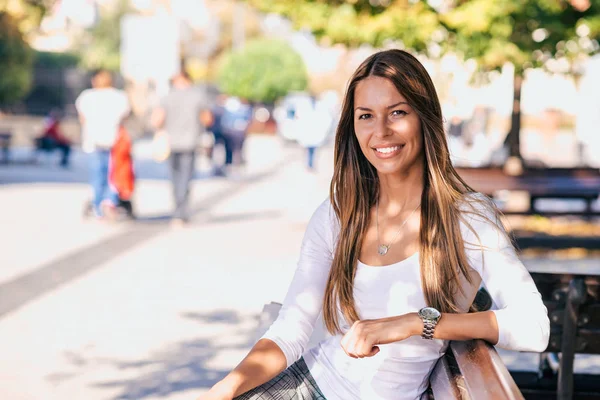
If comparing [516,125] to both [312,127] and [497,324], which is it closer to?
[312,127]

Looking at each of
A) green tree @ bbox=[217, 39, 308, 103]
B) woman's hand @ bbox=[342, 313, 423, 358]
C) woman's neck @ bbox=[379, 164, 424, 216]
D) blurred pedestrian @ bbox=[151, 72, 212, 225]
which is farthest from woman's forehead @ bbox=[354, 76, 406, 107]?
green tree @ bbox=[217, 39, 308, 103]

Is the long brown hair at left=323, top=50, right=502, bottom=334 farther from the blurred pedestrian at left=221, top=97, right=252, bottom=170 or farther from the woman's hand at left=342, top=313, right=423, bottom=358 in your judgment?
the blurred pedestrian at left=221, top=97, right=252, bottom=170

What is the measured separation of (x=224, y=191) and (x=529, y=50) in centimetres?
822

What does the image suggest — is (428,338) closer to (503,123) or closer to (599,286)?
(599,286)

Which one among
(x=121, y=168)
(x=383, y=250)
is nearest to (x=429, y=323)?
(x=383, y=250)

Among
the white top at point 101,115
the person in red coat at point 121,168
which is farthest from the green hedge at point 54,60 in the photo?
the person in red coat at point 121,168

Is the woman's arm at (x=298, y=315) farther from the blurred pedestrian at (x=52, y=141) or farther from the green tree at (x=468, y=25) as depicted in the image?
the blurred pedestrian at (x=52, y=141)

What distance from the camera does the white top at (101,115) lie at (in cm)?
1245

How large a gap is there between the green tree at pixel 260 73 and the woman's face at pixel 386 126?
51.5 metres

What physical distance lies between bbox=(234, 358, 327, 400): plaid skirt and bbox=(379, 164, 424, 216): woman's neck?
50 cm

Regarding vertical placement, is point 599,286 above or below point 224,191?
above

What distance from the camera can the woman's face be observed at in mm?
2707

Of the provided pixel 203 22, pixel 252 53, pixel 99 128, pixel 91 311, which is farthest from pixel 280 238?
pixel 203 22

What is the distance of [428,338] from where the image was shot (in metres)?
2.44
